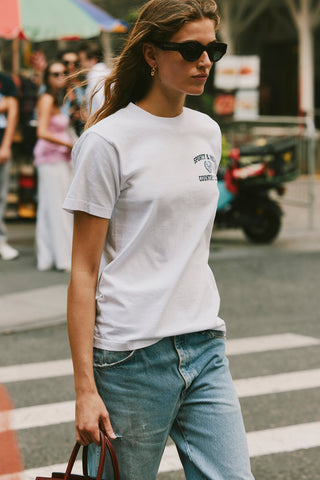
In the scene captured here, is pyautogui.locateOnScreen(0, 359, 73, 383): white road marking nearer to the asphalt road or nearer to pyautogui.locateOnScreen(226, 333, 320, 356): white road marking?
the asphalt road

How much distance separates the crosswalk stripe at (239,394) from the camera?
4602 millimetres

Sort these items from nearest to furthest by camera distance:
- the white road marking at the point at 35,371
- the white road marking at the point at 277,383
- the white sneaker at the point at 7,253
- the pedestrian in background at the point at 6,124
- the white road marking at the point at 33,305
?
the white road marking at the point at 277,383
the white road marking at the point at 35,371
the white road marking at the point at 33,305
the pedestrian in background at the point at 6,124
the white sneaker at the point at 7,253

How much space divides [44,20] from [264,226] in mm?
3821

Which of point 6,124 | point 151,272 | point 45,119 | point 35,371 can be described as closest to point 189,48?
point 151,272

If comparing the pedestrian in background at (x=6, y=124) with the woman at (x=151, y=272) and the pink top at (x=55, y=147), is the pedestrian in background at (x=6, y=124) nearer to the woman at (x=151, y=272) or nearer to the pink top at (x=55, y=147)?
the pink top at (x=55, y=147)

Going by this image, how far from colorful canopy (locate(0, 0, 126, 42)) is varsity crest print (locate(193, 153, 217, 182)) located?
897 centimetres

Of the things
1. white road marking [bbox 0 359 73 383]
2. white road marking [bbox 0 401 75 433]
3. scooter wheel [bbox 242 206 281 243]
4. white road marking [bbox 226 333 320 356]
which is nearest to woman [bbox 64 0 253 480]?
white road marking [bbox 0 401 75 433]

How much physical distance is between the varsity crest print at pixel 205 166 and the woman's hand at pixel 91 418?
2.14 feet

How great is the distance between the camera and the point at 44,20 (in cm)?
1123

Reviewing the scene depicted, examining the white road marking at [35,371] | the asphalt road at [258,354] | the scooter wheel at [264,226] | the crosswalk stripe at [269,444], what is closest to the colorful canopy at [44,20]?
the asphalt road at [258,354]

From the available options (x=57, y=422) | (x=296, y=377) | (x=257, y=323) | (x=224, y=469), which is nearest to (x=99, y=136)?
(x=224, y=469)

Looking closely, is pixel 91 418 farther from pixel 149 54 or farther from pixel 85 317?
pixel 149 54

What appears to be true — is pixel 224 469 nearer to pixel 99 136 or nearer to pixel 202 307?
pixel 202 307

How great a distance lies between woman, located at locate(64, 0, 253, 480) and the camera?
230 centimetres
